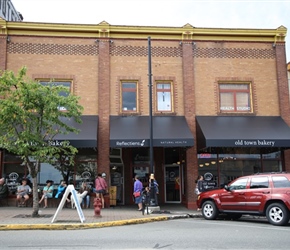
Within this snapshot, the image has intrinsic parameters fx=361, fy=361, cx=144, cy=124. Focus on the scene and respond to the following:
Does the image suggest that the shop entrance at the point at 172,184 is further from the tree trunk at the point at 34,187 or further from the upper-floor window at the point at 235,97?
the tree trunk at the point at 34,187

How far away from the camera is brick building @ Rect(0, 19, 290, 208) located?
17.3m

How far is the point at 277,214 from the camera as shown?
11.2 m

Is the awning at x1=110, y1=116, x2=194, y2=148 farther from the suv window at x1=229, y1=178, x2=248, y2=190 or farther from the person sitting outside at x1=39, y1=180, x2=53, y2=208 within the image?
the person sitting outside at x1=39, y1=180, x2=53, y2=208

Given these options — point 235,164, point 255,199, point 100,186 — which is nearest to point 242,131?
point 235,164

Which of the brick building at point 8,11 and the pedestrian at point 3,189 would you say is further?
the brick building at point 8,11

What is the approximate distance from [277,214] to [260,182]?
1.21 m

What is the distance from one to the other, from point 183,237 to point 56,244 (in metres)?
3.09

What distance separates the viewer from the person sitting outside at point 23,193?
16109mm

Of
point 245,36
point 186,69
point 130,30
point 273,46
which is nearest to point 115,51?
point 130,30

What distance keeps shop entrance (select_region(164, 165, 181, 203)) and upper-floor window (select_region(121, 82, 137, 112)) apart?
12.8 ft

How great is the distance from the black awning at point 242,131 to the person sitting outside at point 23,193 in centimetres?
816

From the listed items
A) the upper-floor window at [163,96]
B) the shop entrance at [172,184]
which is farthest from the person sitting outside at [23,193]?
the upper-floor window at [163,96]

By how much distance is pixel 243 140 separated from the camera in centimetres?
1600

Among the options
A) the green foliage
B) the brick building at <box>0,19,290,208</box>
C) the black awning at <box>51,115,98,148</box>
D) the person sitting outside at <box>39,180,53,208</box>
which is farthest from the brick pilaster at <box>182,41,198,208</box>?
the green foliage
